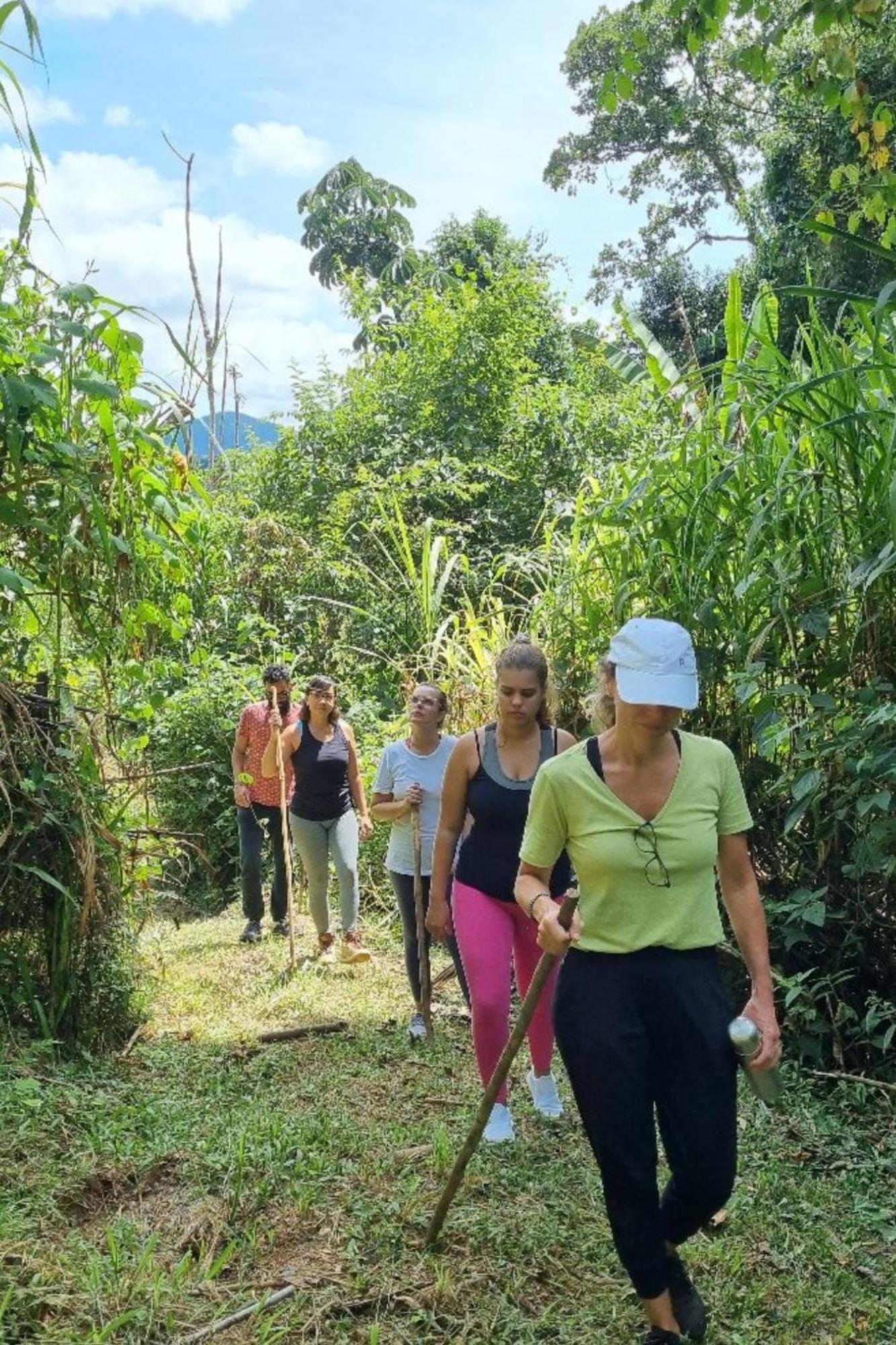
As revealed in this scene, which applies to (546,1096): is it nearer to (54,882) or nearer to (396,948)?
(54,882)

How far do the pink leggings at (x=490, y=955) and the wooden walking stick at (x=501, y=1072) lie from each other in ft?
2.64

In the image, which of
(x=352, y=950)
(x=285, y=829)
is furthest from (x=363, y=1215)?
(x=285, y=829)

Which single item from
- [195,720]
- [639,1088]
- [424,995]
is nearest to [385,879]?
[195,720]

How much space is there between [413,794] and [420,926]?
0.61 meters

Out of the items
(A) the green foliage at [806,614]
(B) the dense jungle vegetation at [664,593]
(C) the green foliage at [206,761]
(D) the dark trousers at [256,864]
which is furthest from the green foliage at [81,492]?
(C) the green foliage at [206,761]

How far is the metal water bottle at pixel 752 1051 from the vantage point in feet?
8.61

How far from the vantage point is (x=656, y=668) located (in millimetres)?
2586

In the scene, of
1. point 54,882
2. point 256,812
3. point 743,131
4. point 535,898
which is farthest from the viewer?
point 743,131

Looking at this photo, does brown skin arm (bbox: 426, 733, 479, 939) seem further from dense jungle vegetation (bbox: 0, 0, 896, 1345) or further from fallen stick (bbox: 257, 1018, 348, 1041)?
fallen stick (bbox: 257, 1018, 348, 1041)

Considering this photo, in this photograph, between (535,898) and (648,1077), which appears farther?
(535,898)

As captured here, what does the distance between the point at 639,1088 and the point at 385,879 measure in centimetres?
626

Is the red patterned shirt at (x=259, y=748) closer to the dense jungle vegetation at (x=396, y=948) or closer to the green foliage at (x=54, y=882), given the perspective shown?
the dense jungle vegetation at (x=396, y=948)

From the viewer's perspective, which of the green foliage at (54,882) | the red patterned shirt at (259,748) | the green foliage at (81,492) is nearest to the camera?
the green foliage at (81,492)

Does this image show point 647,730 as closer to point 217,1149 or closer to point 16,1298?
point 16,1298
